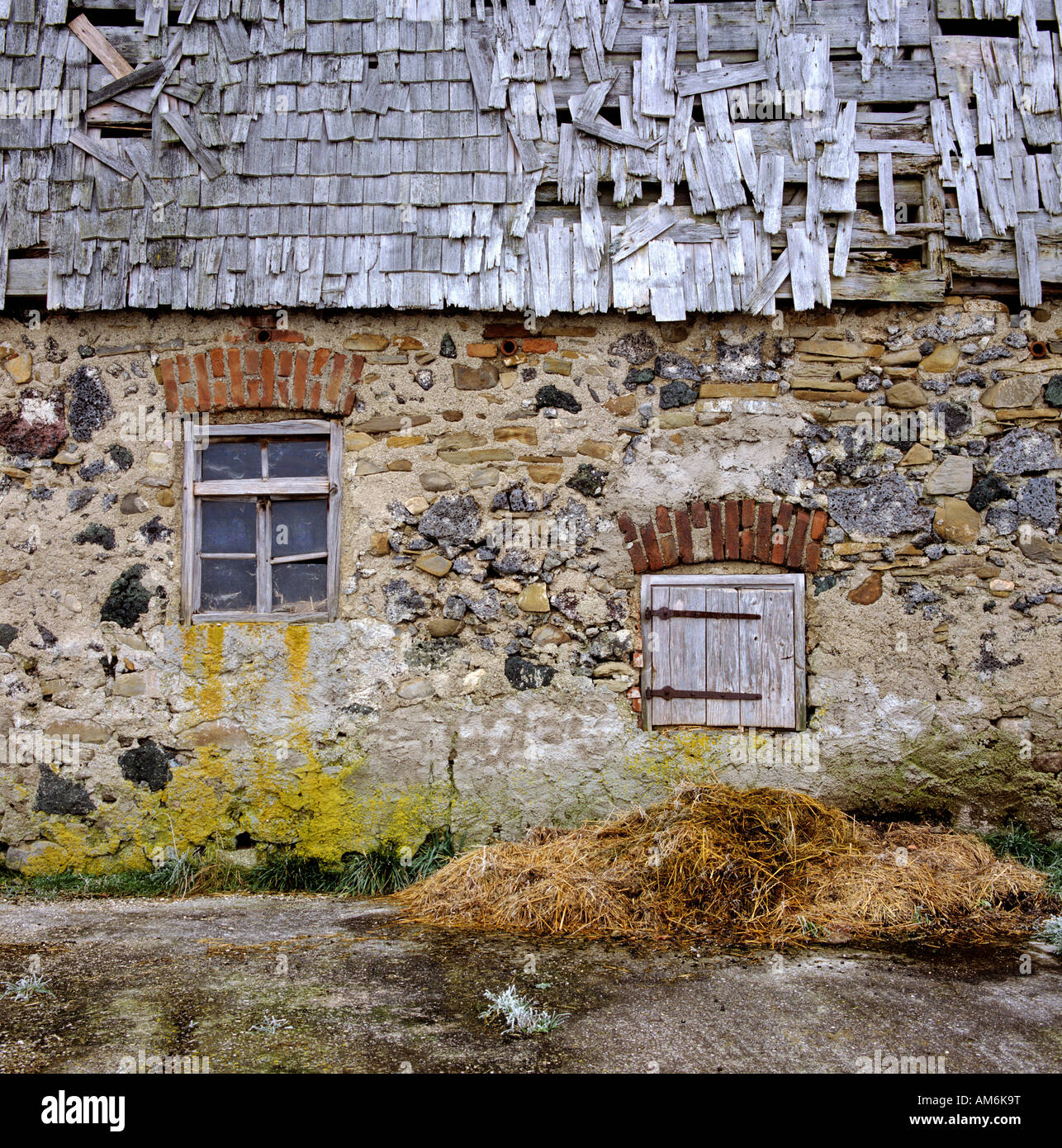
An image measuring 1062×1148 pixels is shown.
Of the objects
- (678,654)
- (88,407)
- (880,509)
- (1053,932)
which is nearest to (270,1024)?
(678,654)

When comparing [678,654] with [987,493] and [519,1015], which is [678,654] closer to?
[987,493]

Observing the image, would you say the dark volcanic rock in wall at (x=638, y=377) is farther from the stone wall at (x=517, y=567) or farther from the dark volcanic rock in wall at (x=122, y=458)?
the dark volcanic rock in wall at (x=122, y=458)

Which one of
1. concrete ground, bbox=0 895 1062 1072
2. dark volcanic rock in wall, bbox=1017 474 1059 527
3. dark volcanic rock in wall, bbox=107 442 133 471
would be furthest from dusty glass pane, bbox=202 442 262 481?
dark volcanic rock in wall, bbox=1017 474 1059 527

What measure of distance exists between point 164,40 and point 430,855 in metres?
4.66

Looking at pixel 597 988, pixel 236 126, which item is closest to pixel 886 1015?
pixel 597 988

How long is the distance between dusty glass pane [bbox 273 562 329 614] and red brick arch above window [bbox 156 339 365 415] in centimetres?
86

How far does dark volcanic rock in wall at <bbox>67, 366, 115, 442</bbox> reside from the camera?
17.2ft

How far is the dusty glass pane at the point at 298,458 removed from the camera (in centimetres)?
530

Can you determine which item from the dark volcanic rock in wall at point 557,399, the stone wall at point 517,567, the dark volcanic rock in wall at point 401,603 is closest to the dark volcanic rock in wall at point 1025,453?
the stone wall at point 517,567

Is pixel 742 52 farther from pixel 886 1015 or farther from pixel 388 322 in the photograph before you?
pixel 886 1015

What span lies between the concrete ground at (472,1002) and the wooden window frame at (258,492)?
164 centimetres

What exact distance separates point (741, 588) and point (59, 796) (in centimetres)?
376

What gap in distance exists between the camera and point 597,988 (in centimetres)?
354
